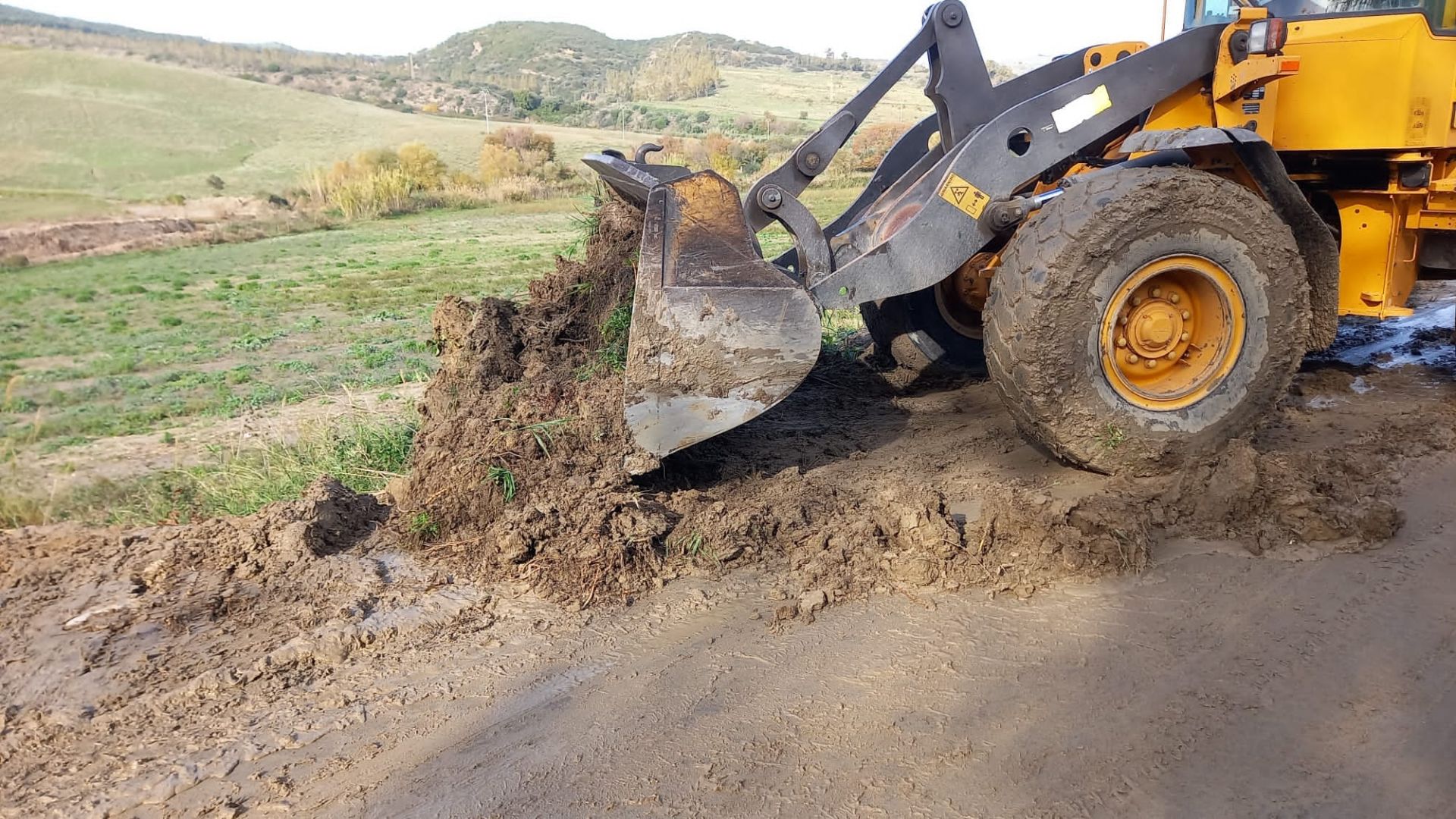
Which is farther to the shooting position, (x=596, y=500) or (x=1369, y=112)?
(x=1369, y=112)

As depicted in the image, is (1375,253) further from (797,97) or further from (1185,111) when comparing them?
(797,97)

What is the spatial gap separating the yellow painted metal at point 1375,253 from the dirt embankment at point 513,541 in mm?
724

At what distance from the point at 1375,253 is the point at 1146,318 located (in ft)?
6.78

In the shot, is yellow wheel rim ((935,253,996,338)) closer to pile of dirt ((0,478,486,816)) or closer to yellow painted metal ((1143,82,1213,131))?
yellow painted metal ((1143,82,1213,131))

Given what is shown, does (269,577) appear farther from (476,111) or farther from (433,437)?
(476,111)

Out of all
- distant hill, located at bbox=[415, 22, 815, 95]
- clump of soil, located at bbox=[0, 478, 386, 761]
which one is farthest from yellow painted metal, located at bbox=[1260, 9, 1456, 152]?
distant hill, located at bbox=[415, 22, 815, 95]

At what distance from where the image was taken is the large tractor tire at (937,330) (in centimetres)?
701

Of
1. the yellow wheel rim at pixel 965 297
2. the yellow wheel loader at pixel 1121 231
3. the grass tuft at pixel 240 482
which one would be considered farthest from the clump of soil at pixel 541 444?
the yellow wheel rim at pixel 965 297

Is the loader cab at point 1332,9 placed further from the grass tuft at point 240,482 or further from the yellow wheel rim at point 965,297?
the grass tuft at point 240,482

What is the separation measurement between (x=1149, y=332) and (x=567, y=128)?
5803 centimetres

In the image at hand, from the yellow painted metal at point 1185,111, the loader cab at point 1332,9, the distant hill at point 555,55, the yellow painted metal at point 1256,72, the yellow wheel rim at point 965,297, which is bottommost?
the yellow wheel rim at point 965,297

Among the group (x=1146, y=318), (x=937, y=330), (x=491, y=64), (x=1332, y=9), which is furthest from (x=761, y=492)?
(x=491, y=64)

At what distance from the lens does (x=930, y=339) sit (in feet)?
23.1

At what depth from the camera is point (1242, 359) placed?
15.9 feet
